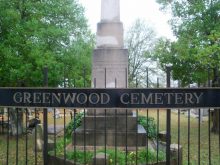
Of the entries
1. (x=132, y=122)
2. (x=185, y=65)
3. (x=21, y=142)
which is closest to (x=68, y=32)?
→ (x=21, y=142)

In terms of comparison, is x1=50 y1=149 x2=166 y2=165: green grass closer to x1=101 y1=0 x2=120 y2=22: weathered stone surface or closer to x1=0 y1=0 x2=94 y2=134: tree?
x1=101 y1=0 x2=120 y2=22: weathered stone surface

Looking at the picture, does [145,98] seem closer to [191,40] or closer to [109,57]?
[109,57]

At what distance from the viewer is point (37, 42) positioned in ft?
64.0

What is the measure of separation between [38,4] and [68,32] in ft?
6.47

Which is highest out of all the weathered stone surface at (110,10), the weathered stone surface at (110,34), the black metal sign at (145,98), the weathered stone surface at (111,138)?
the weathered stone surface at (110,10)

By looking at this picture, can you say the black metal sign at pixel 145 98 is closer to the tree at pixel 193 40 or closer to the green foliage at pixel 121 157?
the green foliage at pixel 121 157

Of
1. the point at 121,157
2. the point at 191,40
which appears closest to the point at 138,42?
the point at 191,40

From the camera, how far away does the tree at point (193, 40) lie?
2155 centimetres

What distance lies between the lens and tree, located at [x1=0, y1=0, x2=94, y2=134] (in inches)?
752

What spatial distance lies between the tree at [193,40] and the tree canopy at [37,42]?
582cm

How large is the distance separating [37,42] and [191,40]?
8.55 meters

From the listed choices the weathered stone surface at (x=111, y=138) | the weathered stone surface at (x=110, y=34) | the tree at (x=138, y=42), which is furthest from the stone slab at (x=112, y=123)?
the tree at (x=138, y=42)

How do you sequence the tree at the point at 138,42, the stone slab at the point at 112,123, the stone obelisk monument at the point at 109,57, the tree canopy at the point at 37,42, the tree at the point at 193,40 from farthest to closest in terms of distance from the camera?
the tree at the point at 138,42
the tree at the point at 193,40
the tree canopy at the point at 37,42
the stone obelisk monument at the point at 109,57
the stone slab at the point at 112,123

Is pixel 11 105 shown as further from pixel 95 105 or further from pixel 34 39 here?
pixel 34 39
